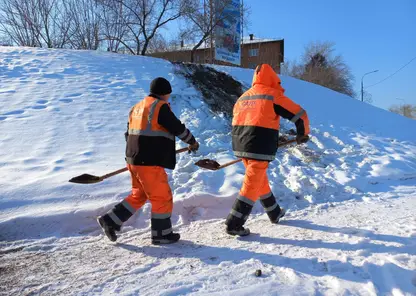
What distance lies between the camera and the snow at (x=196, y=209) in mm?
2586

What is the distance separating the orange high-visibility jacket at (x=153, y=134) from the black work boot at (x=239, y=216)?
0.82 meters

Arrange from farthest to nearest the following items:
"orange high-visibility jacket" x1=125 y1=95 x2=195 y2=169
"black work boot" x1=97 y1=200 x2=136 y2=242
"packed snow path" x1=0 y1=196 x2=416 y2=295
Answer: "black work boot" x1=97 y1=200 x2=136 y2=242 → "orange high-visibility jacket" x1=125 y1=95 x2=195 y2=169 → "packed snow path" x1=0 y1=196 x2=416 y2=295

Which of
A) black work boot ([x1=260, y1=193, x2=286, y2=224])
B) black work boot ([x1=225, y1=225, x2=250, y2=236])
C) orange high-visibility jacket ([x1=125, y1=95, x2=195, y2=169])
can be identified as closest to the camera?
orange high-visibility jacket ([x1=125, y1=95, x2=195, y2=169])

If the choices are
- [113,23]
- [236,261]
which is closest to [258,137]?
[236,261]

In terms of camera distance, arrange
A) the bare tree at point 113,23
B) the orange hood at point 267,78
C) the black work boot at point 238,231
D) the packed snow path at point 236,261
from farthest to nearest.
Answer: the bare tree at point 113,23, the orange hood at point 267,78, the black work boot at point 238,231, the packed snow path at point 236,261

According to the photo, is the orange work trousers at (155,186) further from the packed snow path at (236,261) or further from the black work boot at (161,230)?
the packed snow path at (236,261)

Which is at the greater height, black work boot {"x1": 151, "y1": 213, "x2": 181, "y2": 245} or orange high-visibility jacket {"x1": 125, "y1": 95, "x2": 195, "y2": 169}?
orange high-visibility jacket {"x1": 125, "y1": 95, "x2": 195, "y2": 169}

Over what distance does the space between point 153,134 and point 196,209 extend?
143cm

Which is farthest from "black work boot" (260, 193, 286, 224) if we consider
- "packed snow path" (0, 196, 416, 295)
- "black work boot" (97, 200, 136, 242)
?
"black work boot" (97, 200, 136, 242)

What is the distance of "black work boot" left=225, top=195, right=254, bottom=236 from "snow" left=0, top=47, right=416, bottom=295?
0.42 feet

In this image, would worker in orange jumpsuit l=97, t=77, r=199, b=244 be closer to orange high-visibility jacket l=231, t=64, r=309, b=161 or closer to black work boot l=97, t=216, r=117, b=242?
black work boot l=97, t=216, r=117, b=242

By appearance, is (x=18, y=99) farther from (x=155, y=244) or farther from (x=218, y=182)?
(x=155, y=244)

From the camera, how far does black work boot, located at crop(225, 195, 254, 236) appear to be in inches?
135

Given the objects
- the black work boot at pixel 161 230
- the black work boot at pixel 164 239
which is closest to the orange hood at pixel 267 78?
the black work boot at pixel 161 230
